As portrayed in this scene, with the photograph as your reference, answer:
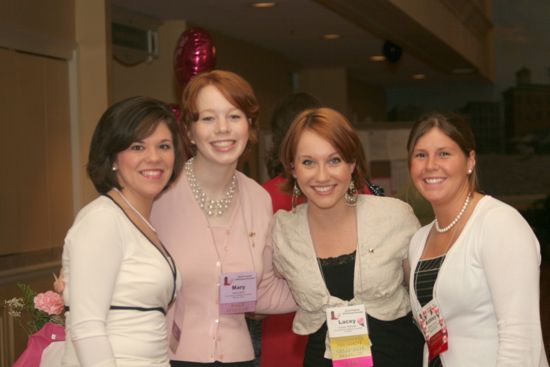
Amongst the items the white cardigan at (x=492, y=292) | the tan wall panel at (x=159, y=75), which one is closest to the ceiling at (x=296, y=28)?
the tan wall panel at (x=159, y=75)

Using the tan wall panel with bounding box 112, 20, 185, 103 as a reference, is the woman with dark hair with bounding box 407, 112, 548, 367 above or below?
below

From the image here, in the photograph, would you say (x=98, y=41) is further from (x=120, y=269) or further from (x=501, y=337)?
(x=501, y=337)

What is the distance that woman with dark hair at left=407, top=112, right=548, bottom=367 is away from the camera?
2.36 meters

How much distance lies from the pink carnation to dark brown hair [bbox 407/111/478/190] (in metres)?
1.25

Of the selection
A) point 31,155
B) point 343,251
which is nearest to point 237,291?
point 343,251

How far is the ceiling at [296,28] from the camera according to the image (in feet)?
24.0

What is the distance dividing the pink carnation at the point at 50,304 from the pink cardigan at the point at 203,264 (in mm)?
381

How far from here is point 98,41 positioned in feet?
19.9

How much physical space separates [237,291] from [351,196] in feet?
1.58

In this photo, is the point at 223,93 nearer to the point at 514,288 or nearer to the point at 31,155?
the point at 514,288

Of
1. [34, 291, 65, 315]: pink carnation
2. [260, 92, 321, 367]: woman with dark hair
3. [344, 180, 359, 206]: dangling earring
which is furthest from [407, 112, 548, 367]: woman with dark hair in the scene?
[34, 291, 65, 315]: pink carnation

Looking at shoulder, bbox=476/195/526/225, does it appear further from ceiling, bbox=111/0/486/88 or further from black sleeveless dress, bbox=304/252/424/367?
ceiling, bbox=111/0/486/88

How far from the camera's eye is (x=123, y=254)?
94.0 inches

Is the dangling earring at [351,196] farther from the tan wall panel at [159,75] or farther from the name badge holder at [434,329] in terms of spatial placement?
the tan wall panel at [159,75]
